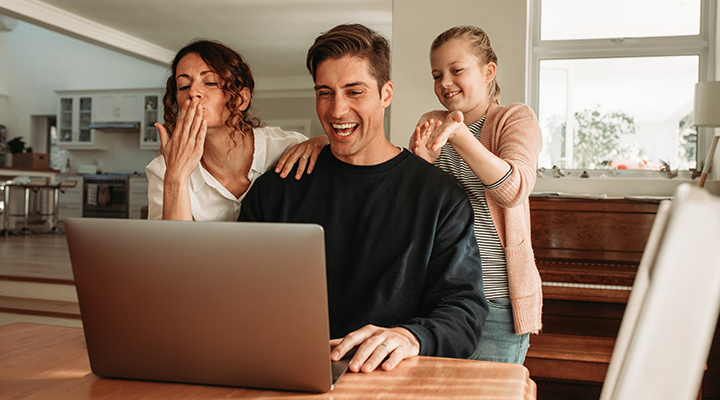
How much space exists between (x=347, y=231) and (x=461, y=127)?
39 centimetres

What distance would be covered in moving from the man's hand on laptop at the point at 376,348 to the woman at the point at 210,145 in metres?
0.68

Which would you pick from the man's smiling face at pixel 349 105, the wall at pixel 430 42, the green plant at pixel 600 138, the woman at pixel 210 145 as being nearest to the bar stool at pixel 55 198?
the wall at pixel 430 42

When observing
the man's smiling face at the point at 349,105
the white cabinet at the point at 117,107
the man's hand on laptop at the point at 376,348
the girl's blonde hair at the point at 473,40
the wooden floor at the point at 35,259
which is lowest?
the wooden floor at the point at 35,259

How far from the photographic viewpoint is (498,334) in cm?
144

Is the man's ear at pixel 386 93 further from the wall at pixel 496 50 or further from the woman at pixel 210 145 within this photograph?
the wall at pixel 496 50

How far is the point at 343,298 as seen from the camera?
1278 mm

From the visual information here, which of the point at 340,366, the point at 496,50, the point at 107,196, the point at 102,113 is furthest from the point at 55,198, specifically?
the point at 340,366

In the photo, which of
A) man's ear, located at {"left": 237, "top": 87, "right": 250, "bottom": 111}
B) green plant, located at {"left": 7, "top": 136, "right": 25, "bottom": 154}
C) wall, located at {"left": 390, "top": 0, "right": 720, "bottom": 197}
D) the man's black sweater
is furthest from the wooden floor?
the man's black sweater

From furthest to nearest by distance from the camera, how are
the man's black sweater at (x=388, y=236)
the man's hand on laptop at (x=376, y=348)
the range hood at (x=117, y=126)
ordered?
the range hood at (x=117, y=126) < the man's black sweater at (x=388, y=236) < the man's hand on laptop at (x=376, y=348)

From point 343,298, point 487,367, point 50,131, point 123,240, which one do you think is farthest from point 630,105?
point 50,131

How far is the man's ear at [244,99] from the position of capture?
1596 mm

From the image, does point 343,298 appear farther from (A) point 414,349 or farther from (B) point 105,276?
(B) point 105,276

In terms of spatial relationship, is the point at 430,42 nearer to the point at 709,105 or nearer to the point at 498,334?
the point at 709,105

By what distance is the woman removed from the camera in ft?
4.68
